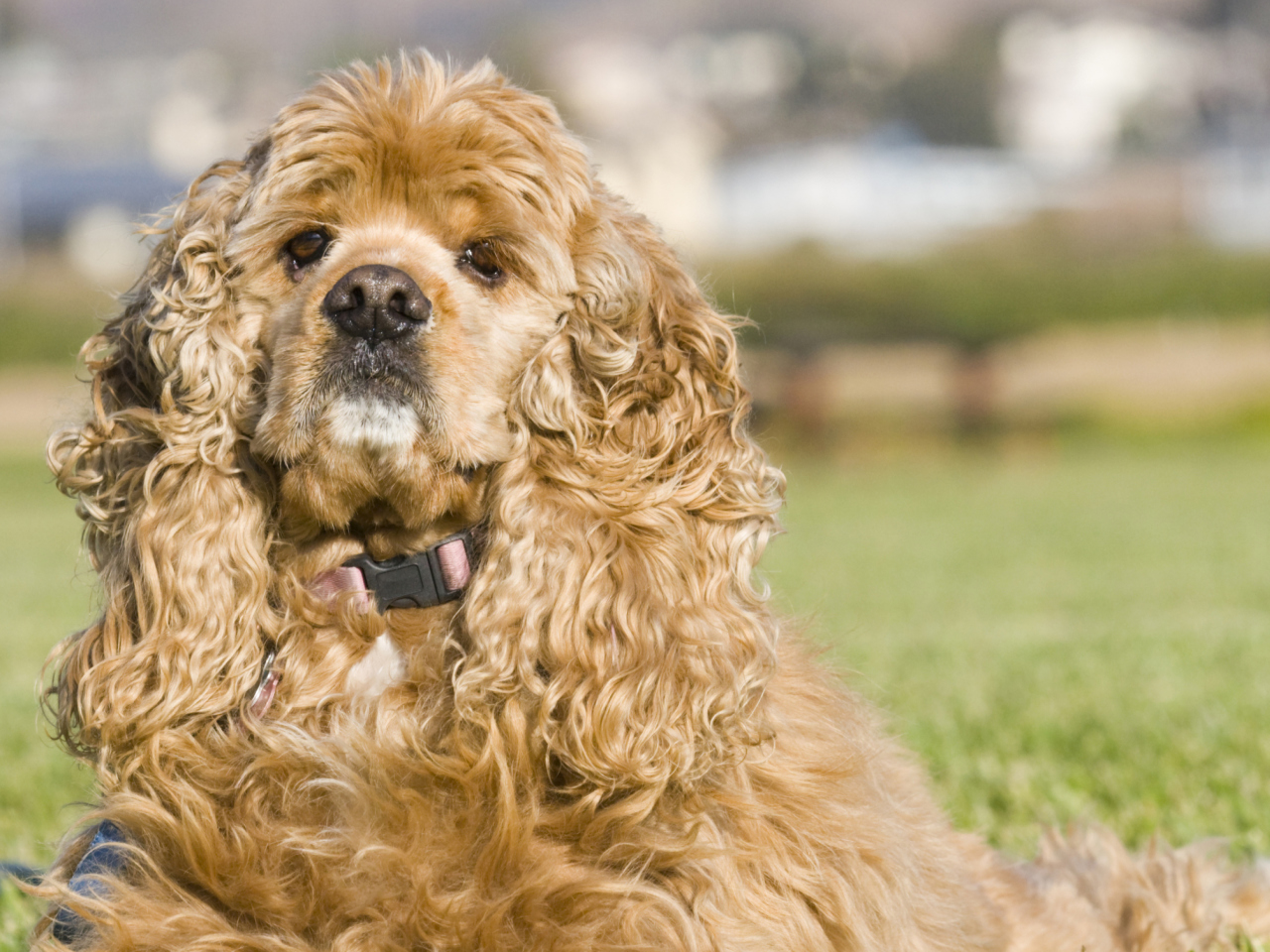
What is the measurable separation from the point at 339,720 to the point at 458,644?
277 mm

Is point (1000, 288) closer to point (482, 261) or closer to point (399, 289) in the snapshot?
point (482, 261)

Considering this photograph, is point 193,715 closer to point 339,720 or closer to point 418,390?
point 339,720

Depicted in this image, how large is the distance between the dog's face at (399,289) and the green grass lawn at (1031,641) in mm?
832

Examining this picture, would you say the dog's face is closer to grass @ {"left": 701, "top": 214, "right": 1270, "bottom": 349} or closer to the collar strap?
the collar strap

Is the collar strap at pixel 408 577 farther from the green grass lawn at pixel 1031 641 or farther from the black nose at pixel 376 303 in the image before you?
the green grass lawn at pixel 1031 641

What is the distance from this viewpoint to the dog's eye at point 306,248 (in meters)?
3.19

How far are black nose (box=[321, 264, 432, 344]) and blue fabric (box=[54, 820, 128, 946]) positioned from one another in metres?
1.13

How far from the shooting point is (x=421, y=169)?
309 centimetres

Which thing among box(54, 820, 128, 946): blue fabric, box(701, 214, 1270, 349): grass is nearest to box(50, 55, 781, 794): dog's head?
box(54, 820, 128, 946): blue fabric

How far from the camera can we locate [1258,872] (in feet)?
13.1

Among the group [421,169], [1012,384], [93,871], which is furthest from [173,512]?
[1012,384]

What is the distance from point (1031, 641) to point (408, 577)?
6703 mm

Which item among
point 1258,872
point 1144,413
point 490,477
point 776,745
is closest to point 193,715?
point 490,477

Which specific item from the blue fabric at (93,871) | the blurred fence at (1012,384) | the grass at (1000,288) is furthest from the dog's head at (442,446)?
the grass at (1000,288)
